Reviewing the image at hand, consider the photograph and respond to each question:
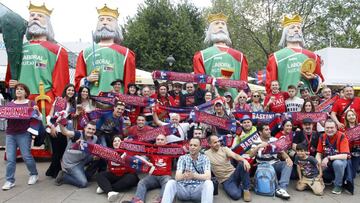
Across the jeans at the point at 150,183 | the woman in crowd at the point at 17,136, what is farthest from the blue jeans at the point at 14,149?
the jeans at the point at 150,183

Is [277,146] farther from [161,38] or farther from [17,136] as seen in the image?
[161,38]

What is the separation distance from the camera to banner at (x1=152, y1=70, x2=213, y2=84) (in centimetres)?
689

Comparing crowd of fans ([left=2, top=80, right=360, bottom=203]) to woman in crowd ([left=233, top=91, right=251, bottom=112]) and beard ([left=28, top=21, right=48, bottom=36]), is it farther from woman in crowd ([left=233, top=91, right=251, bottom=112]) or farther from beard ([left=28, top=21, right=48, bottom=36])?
beard ([left=28, top=21, right=48, bottom=36])

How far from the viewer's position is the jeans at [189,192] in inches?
177

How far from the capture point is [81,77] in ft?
23.0

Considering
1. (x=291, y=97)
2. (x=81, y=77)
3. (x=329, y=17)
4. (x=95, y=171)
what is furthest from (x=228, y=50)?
(x=329, y=17)

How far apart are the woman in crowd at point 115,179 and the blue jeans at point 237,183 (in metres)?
1.36

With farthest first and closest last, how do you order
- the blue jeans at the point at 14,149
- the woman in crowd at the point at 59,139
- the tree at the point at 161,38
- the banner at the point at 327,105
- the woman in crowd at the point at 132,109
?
1. the tree at the point at 161,38
2. the banner at the point at 327,105
3. the woman in crowd at the point at 132,109
4. the woman in crowd at the point at 59,139
5. the blue jeans at the point at 14,149

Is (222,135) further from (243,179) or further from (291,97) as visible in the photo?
(291,97)

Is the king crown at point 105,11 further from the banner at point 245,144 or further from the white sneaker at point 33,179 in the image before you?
the banner at point 245,144

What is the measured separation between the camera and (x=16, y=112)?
5266 mm

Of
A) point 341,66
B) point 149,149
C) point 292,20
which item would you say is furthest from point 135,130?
point 341,66

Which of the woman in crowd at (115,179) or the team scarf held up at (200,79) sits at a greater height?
the team scarf held up at (200,79)

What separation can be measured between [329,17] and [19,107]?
24699mm
